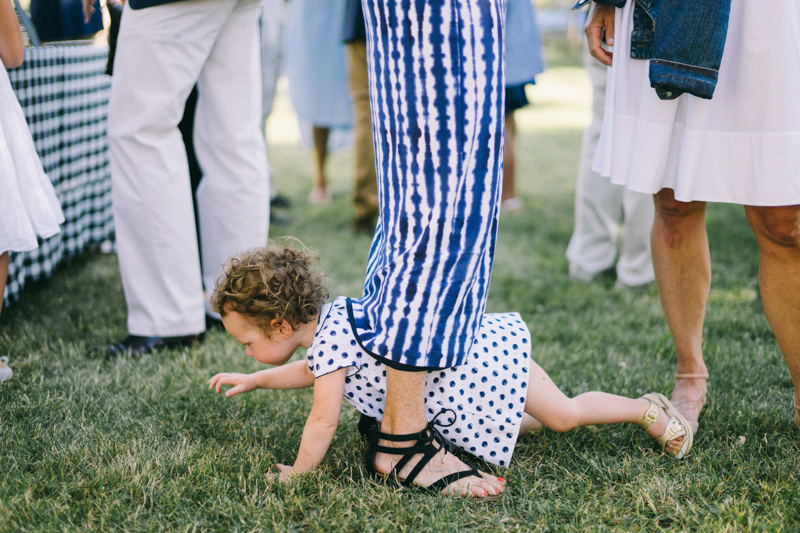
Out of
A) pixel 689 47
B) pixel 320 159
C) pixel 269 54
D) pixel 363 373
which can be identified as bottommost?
pixel 320 159

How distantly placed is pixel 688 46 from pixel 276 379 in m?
1.20

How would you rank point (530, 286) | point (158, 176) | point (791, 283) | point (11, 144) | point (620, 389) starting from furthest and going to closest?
point (530, 286) < point (158, 176) < point (620, 389) < point (11, 144) < point (791, 283)

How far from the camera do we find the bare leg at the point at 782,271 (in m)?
1.58

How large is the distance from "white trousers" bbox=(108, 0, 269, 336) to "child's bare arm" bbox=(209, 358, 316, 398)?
0.65 meters

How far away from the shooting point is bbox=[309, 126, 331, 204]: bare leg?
4.89 metres

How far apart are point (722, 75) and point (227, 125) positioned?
1.56 m

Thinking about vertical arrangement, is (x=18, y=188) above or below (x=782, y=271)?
above

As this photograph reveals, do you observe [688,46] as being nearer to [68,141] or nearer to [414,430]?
[414,430]

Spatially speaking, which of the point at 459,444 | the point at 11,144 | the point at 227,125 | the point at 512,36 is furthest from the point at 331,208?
the point at 459,444

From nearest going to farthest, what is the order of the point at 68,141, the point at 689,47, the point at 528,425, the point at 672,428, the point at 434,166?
the point at 434,166 < the point at 689,47 < the point at 672,428 < the point at 528,425 < the point at 68,141

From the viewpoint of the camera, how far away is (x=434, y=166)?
1.31 m

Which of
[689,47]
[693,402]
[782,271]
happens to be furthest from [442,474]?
[689,47]

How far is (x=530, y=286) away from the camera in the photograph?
10.1ft

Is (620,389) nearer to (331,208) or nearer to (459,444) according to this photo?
(459,444)
